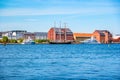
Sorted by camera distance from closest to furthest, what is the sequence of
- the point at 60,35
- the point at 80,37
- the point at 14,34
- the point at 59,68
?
the point at 59,68 → the point at 60,35 → the point at 80,37 → the point at 14,34

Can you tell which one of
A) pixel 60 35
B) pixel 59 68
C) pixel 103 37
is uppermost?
pixel 60 35

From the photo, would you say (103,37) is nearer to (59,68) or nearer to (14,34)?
(14,34)

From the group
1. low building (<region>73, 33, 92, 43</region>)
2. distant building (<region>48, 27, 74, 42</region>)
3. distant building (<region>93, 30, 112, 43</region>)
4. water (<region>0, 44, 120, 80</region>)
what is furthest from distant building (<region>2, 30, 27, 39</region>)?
water (<region>0, 44, 120, 80</region>)

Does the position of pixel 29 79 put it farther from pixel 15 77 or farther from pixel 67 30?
pixel 67 30

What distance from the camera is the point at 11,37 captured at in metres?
100

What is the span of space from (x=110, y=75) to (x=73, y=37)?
80203 millimetres

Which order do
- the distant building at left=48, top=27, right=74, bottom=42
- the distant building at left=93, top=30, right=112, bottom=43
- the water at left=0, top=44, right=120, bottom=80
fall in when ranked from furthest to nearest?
the distant building at left=93, top=30, right=112, bottom=43, the distant building at left=48, top=27, right=74, bottom=42, the water at left=0, top=44, right=120, bottom=80

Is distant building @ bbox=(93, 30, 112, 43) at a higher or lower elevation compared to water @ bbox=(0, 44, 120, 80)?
higher

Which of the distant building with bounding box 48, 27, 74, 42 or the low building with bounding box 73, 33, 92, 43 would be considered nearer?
the distant building with bounding box 48, 27, 74, 42

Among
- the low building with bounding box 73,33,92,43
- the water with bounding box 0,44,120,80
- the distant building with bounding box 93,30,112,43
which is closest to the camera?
the water with bounding box 0,44,120,80

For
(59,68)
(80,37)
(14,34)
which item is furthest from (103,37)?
(59,68)

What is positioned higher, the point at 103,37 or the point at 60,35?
the point at 60,35

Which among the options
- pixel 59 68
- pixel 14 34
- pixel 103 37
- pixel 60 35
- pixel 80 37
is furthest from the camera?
pixel 14 34

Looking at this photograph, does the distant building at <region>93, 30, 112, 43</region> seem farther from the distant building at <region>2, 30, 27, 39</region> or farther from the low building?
the distant building at <region>2, 30, 27, 39</region>
